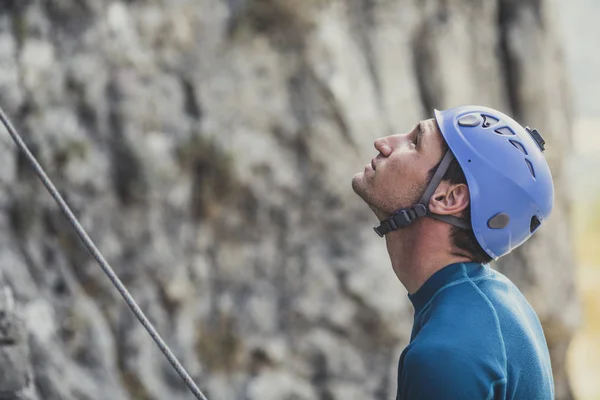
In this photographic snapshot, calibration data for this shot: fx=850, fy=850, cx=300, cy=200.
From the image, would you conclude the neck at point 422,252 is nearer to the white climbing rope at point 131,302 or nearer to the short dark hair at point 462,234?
the short dark hair at point 462,234

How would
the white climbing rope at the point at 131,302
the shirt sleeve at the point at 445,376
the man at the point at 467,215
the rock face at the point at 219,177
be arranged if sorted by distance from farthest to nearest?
the rock face at the point at 219,177, the white climbing rope at the point at 131,302, the man at the point at 467,215, the shirt sleeve at the point at 445,376

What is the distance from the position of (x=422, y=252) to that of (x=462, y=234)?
0.16 meters

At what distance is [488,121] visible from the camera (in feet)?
10.6

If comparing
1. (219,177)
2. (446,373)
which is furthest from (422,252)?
(219,177)

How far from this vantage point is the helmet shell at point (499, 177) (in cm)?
311

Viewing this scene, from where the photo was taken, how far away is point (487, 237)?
3117mm

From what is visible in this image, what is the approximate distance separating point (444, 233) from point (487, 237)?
164 mm

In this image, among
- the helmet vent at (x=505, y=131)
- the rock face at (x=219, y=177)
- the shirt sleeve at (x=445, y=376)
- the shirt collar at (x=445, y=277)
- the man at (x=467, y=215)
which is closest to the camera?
the shirt sleeve at (x=445, y=376)

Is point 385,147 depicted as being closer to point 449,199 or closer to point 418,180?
point 418,180

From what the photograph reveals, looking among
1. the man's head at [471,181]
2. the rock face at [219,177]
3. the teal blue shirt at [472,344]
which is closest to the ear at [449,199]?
the man's head at [471,181]

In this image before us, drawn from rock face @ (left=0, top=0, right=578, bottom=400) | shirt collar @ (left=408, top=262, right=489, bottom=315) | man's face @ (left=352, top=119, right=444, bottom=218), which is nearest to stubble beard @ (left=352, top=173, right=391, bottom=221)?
man's face @ (left=352, top=119, right=444, bottom=218)

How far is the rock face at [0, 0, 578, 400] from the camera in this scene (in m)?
9.95

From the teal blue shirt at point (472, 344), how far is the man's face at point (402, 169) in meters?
0.34

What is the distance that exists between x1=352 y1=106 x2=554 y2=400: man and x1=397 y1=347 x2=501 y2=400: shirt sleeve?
16 centimetres
